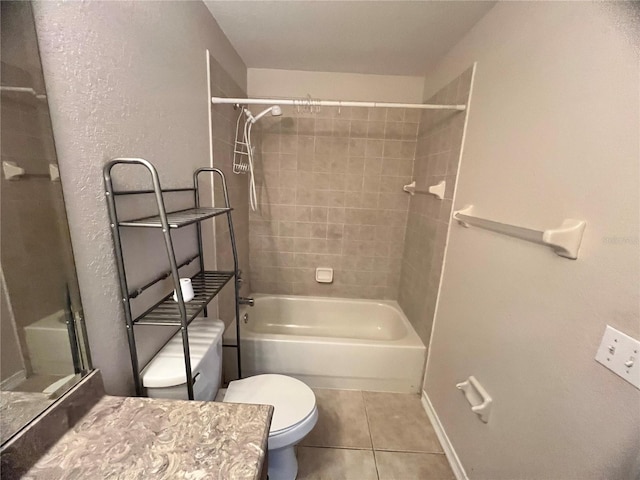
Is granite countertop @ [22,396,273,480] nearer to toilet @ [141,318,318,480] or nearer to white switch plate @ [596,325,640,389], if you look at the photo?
toilet @ [141,318,318,480]

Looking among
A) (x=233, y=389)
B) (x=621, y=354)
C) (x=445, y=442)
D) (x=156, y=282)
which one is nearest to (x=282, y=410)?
(x=233, y=389)

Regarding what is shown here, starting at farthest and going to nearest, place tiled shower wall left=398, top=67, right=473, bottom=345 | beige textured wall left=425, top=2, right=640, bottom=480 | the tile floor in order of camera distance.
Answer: tiled shower wall left=398, top=67, right=473, bottom=345 < the tile floor < beige textured wall left=425, top=2, right=640, bottom=480

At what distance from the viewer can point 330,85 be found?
2.15 meters

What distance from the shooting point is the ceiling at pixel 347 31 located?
1.31 m

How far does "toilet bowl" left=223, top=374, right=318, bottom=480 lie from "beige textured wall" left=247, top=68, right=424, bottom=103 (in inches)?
82.3

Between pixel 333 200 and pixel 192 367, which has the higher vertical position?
pixel 333 200

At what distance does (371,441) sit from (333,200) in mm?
1740

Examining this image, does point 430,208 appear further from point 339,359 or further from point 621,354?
point 621,354

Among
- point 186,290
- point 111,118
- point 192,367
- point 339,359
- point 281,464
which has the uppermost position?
point 111,118

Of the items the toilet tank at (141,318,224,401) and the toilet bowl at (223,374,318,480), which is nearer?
the toilet tank at (141,318,224,401)

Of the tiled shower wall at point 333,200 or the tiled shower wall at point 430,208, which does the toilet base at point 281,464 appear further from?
the tiled shower wall at point 333,200

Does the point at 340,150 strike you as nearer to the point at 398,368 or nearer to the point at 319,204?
the point at 319,204

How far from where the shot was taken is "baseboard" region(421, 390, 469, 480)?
4.34 ft

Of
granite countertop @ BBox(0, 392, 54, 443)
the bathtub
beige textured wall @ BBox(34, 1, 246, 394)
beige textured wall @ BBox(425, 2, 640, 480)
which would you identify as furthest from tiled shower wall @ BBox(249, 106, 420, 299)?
granite countertop @ BBox(0, 392, 54, 443)
